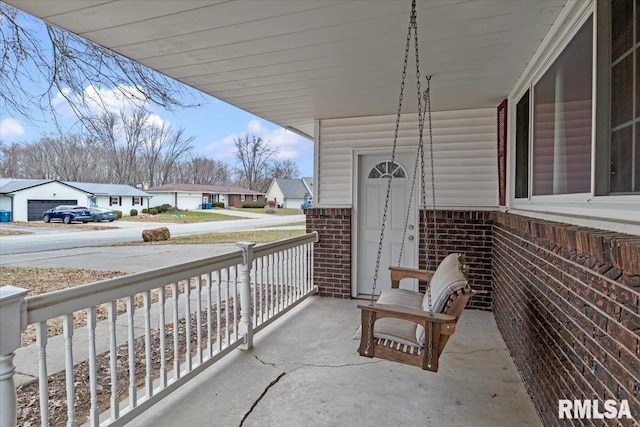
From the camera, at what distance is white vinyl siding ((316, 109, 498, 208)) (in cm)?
451

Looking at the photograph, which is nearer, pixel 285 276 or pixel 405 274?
pixel 405 274

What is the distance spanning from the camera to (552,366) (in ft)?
6.48

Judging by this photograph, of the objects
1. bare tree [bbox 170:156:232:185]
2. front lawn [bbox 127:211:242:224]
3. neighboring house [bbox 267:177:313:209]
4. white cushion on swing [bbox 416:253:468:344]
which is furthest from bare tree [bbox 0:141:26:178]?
neighboring house [bbox 267:177:313:209]

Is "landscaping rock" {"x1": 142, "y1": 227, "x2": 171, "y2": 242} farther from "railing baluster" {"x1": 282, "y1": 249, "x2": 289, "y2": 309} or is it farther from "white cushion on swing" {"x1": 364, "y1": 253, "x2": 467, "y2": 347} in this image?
"white cushion on swing" {"x1": 364, "y1": 253, "x2": 467, "y2": 347}

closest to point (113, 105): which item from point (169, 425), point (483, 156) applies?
point (169, 425)

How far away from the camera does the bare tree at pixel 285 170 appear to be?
117 feet

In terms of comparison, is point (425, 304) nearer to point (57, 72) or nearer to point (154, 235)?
point (57, 72)

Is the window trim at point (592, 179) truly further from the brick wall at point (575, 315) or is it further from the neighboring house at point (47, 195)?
the neighboring house at point (47, 195)

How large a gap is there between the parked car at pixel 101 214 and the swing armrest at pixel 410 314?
20.9m

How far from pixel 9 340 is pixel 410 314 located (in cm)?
200

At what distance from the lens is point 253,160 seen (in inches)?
1309

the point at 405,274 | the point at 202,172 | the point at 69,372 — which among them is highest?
the point at 202,172

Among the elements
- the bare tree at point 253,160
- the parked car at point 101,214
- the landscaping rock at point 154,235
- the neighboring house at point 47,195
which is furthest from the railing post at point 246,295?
the bare tree at point 253,160

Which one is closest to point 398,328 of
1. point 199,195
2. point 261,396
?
point 261,396
